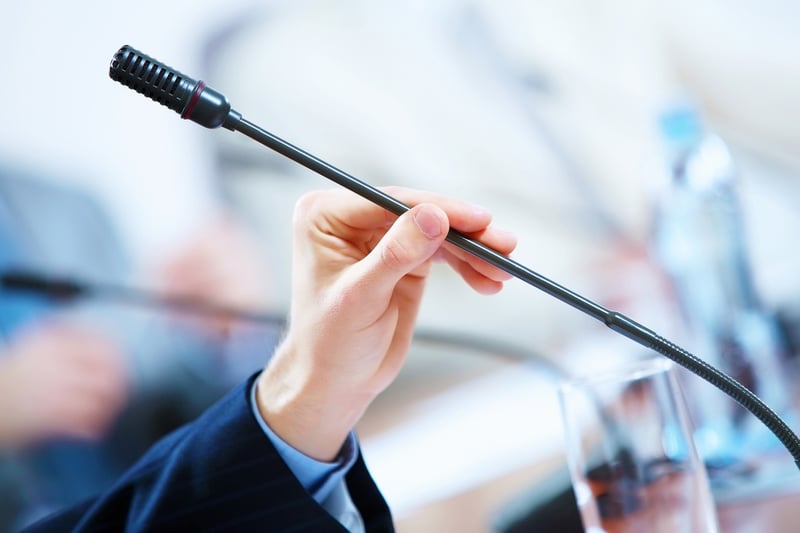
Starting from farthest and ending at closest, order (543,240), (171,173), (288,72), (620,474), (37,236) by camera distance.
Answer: (543,240) → (288,72) → (171,173) → (37,236) → (620,474)

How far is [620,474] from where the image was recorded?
1.70 feet

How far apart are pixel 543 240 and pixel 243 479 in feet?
3.20

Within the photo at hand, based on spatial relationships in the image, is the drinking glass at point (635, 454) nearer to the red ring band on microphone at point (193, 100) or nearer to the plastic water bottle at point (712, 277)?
the red ring band on microphone at point (193, 100)

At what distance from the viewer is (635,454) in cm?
52

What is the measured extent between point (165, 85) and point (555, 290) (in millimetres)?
226

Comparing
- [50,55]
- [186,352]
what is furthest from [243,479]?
[50,55]

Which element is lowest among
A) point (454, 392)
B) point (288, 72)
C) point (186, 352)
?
point (186, 352)

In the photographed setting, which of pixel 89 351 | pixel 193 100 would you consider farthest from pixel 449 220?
pixel 89 351

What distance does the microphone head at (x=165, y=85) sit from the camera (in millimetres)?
413

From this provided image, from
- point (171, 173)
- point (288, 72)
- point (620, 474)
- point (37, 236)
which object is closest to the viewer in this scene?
point (620, 474)

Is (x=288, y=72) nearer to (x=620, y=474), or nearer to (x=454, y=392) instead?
(x=454, y=392)

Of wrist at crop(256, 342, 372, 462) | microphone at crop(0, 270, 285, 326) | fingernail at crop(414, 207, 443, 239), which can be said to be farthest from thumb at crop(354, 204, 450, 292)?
microphone at crop(0, 270, 285, 326)

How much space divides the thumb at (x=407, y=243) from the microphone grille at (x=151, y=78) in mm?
131

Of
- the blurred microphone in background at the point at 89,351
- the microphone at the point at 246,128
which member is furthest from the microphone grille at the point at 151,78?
the blurred microphone in background at the point at 89,351
